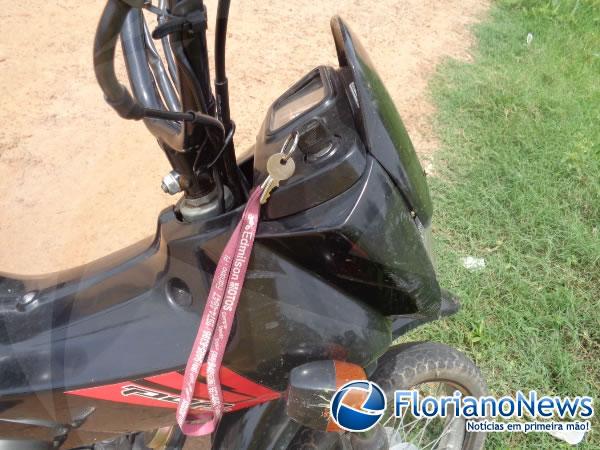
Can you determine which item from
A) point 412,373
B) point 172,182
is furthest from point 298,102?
point 412,373

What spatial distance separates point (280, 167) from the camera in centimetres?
89

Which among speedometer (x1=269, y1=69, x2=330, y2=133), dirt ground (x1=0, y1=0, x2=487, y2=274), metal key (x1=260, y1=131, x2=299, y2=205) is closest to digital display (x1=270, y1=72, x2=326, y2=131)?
speedometer (x1=269, y1=69, x2=330, y2=133)

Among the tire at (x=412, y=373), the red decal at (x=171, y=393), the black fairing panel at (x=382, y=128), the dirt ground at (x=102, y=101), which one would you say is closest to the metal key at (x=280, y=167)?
the black fairing panel at (x=382, y=128)

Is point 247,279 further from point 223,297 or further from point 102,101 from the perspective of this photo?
point 102,101

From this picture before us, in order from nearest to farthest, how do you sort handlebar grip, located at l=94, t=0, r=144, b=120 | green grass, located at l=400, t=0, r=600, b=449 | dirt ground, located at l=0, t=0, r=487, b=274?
handlebar grip, located at l=94, t=0, r=144, b=120, green grass, located at l=400, t=0, r=600, b=449, dirt ground, located at l=0, t=0, r=487, b=274

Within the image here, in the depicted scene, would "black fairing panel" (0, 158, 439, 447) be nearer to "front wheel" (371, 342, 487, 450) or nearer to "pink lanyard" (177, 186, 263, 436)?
"pink lanyard" (177, 186, 263, 436)

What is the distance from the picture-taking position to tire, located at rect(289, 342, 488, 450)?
1.27 metres

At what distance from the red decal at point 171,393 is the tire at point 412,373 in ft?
0.73

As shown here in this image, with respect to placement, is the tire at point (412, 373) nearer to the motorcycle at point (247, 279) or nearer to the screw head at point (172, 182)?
the motorcycle at point (247, 279)

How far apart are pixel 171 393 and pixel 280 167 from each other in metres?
0.50

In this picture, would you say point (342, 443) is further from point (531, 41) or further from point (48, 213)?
point (531, 41)

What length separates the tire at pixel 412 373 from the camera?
127cm

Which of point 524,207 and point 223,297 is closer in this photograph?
point 223,297

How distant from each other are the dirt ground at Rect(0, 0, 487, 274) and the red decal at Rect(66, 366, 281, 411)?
0.96 meters
